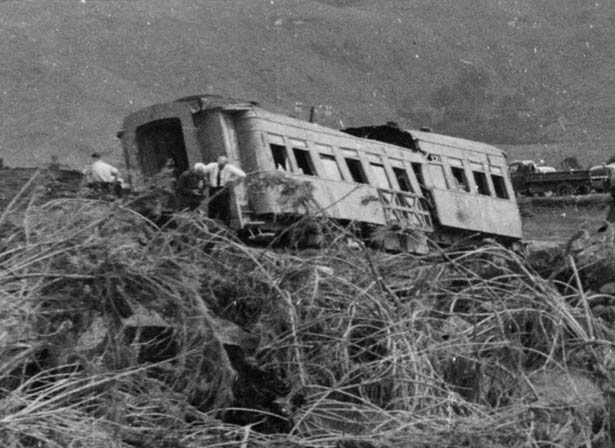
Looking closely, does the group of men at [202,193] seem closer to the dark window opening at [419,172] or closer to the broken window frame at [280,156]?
the broken window frame at [280,156]

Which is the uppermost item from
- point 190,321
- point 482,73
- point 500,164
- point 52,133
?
point 190,321

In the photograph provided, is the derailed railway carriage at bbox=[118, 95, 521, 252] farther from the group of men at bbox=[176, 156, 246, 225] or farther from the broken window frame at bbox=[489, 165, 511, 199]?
the group of men at bbox=[176, 156, 246, 225]

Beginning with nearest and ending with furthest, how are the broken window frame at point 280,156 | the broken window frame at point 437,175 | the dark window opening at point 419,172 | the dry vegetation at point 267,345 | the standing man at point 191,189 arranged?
the dry vegetation at point 267,345
the standing man at point 191,189
the broken window frame at point 280,156
the dark window opening at point 419,172
the broken window frame at point 437,175

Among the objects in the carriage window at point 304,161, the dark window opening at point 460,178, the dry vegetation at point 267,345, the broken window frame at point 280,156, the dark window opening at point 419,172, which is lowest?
the dark window opening at point 460,178

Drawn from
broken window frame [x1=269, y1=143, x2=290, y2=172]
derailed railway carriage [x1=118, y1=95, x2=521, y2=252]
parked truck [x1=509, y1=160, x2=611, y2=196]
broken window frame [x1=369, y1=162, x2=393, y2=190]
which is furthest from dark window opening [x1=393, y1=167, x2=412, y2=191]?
parked truck [x1=509, y1=160, x2=611, y2=196]

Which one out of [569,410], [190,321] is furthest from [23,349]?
[569,410]

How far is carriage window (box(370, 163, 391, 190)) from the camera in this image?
24.1m

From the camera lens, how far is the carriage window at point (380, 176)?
79.0 feet

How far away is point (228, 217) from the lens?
15914 mm

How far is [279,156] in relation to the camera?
74.5ft

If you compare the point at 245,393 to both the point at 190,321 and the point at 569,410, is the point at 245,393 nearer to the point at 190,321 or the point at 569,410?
the point at 190,321

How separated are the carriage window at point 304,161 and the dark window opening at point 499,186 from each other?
21.1 feet

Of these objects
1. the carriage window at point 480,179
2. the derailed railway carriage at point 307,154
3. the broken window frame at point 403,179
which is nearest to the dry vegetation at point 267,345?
the derailed railway carriage at point 307,154

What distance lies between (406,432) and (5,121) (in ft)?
189
